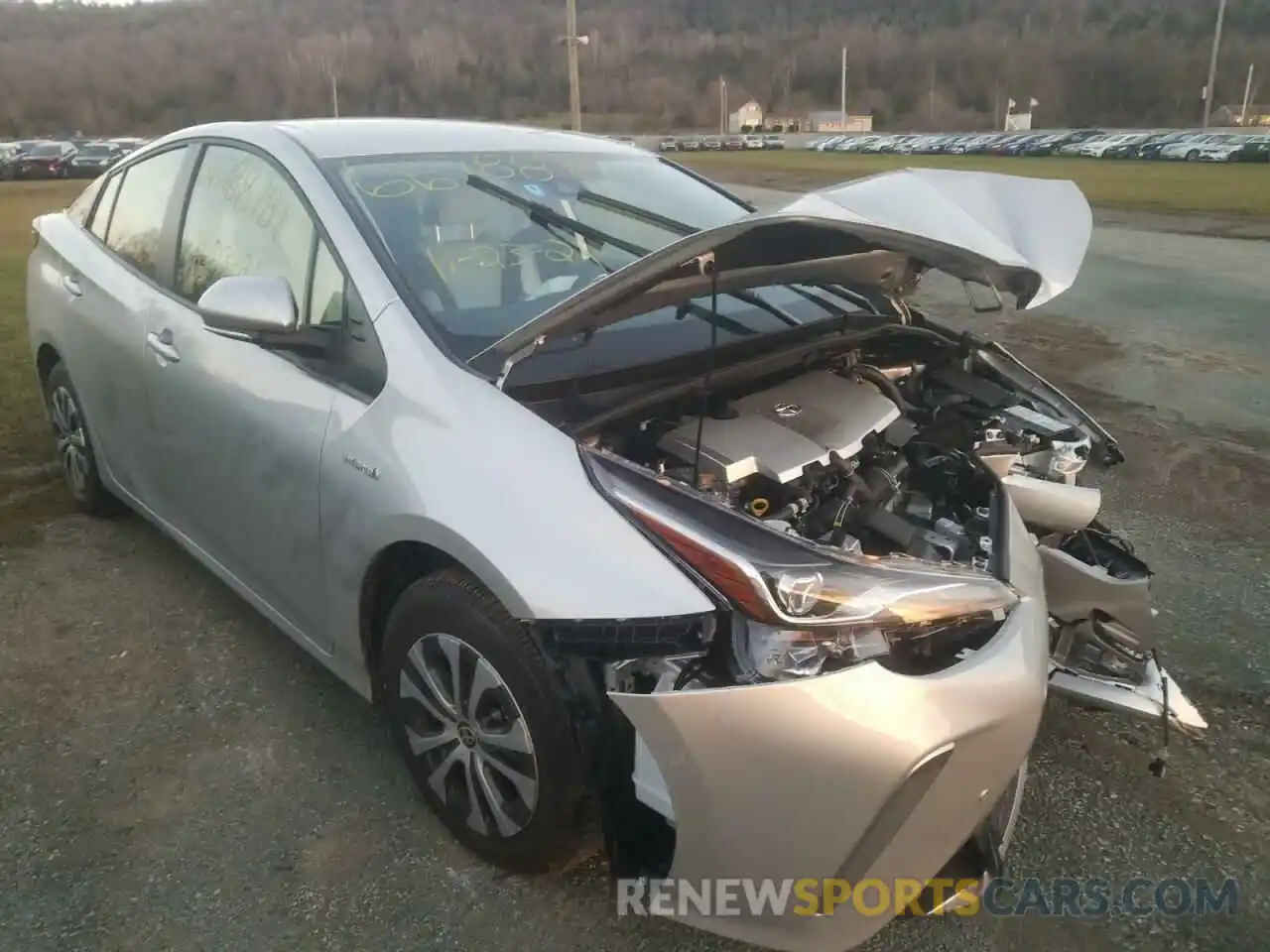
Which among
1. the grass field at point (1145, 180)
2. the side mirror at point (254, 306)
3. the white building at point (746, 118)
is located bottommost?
the white building at point (746, 118)

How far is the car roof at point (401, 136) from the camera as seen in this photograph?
304cm

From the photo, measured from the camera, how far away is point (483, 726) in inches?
88.0

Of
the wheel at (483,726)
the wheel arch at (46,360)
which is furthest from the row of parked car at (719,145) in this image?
the wheel at (483,726)

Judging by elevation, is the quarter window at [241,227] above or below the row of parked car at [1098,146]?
above

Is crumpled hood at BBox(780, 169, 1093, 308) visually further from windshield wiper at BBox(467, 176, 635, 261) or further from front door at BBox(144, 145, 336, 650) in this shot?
front door at BBox(144, 145, 336, 650)

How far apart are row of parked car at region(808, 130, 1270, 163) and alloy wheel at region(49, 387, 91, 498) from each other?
1628 inches

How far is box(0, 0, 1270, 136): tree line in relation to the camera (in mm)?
72375

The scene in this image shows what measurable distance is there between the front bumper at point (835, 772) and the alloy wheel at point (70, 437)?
A: 3.26m

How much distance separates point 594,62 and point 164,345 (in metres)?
103

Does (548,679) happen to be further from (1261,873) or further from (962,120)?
(962,120)

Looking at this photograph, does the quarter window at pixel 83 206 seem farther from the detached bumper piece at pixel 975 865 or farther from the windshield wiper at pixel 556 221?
the detached bumper piece at pixel 975 865

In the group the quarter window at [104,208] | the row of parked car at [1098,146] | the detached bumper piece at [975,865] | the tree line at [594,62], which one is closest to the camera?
the detached bumper piece at [975,865]

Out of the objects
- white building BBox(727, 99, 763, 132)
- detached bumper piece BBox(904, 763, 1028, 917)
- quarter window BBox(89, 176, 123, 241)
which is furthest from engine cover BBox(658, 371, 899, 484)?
white building BBox(727, 99, 763, 132)

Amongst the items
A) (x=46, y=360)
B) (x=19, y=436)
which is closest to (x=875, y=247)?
(x=46, y=360)
